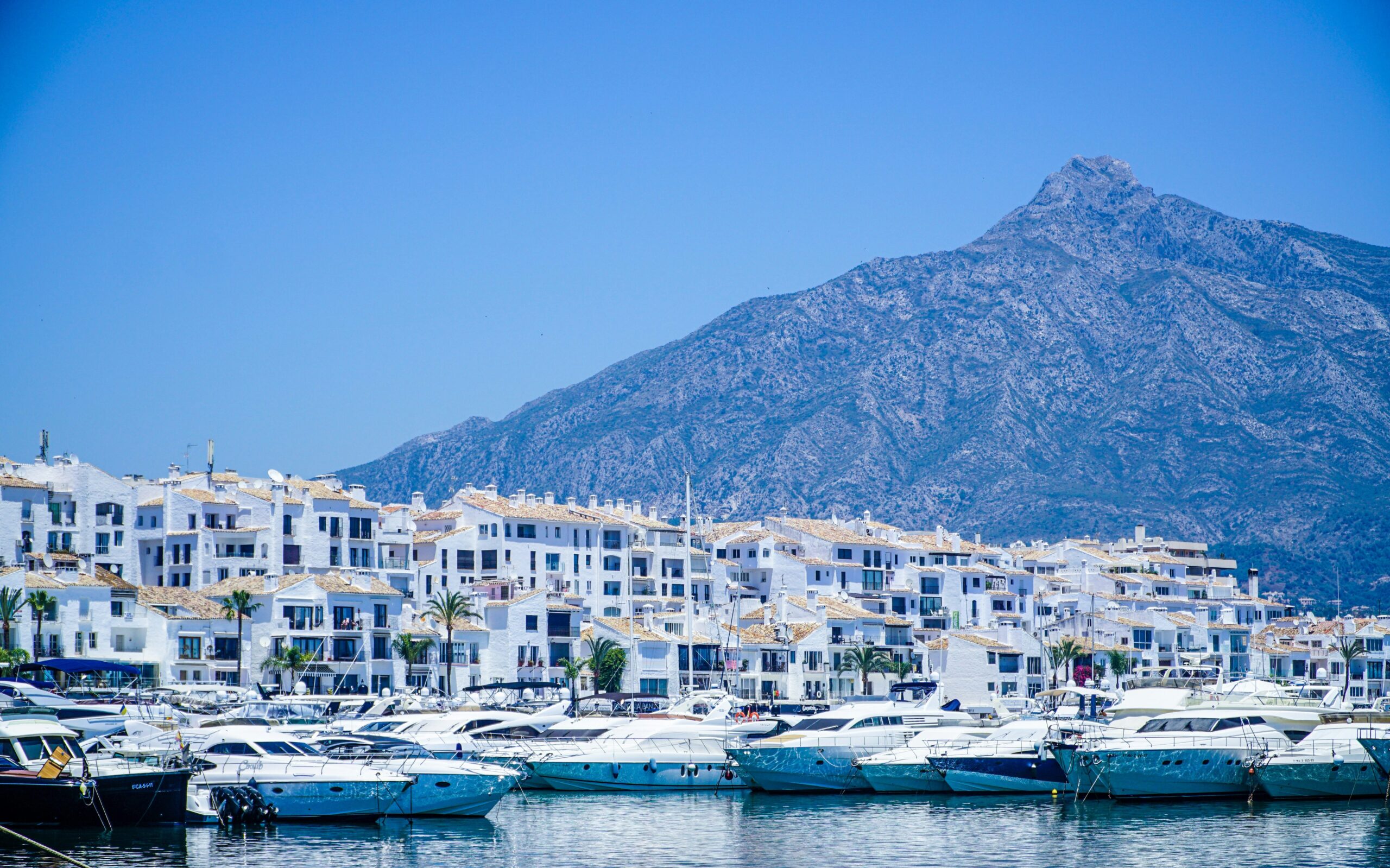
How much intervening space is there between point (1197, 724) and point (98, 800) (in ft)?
123

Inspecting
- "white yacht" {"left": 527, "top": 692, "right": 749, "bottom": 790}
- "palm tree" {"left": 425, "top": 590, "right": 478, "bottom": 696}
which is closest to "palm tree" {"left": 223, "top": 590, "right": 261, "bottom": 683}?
"palm tree" {"left": 425, "top": 590, "right": 478, "bottom": 696}

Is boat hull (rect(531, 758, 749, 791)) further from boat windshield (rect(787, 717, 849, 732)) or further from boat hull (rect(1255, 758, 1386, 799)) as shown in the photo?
boat hull (rect(1255, 758, 1386, 799))

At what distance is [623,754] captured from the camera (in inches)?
2616

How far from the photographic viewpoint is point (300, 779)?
52.9m

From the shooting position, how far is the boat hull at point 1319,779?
61906 mm

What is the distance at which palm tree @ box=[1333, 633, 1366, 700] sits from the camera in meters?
148

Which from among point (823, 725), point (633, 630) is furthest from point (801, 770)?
point (633, 630)

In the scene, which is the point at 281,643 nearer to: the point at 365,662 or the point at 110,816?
the point at 365,662

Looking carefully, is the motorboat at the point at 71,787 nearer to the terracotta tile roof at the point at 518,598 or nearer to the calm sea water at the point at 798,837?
the calm sea water at the point at 798,837

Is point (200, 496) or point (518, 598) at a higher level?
point (200, 496)

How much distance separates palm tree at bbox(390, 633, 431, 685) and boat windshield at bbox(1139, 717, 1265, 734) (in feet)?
180

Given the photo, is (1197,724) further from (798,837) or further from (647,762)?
(647,762)

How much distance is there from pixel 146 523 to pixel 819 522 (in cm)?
5735

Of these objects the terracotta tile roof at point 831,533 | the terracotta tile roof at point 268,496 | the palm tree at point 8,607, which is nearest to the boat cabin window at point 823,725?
the palm tree at point 8,607
